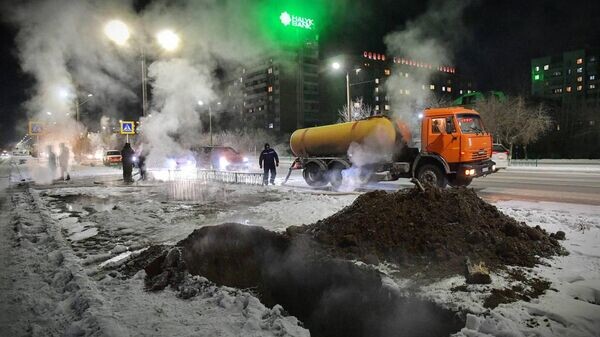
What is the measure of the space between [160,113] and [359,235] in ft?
68.9

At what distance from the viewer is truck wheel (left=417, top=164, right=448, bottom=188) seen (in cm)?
1289

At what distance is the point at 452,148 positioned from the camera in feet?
41.7

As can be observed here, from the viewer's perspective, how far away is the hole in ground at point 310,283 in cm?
412

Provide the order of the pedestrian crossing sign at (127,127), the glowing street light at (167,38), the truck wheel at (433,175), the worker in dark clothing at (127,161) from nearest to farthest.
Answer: the truck wheel at (433,175), the glowing street light at (167,38), the pedestrian crossing sign at (127,127), the worker in dark clothing at (127,161)

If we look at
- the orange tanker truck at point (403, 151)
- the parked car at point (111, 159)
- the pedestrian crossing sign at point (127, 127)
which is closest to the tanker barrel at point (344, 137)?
the orange tanker truck at point (403, 151)

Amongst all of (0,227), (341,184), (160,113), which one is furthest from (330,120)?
(0,227)

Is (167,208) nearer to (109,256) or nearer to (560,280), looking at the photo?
(109,256)

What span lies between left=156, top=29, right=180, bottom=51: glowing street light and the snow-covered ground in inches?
406

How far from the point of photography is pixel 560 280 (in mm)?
4727

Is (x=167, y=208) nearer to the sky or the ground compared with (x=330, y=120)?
A: nearer to the ground

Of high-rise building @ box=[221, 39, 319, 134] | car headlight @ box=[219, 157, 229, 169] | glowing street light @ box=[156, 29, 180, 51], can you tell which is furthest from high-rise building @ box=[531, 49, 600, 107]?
glowing street light @ box=[156, 29, 180, 51]

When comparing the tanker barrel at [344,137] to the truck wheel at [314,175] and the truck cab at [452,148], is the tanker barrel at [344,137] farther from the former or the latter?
the truck cab at [452,148]

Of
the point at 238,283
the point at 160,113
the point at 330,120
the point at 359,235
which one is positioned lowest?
the point at 238,283

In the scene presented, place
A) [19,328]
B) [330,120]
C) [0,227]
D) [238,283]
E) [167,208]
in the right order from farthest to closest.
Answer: [330,120], [167,208], [0,227], [238,283], [19,328]
